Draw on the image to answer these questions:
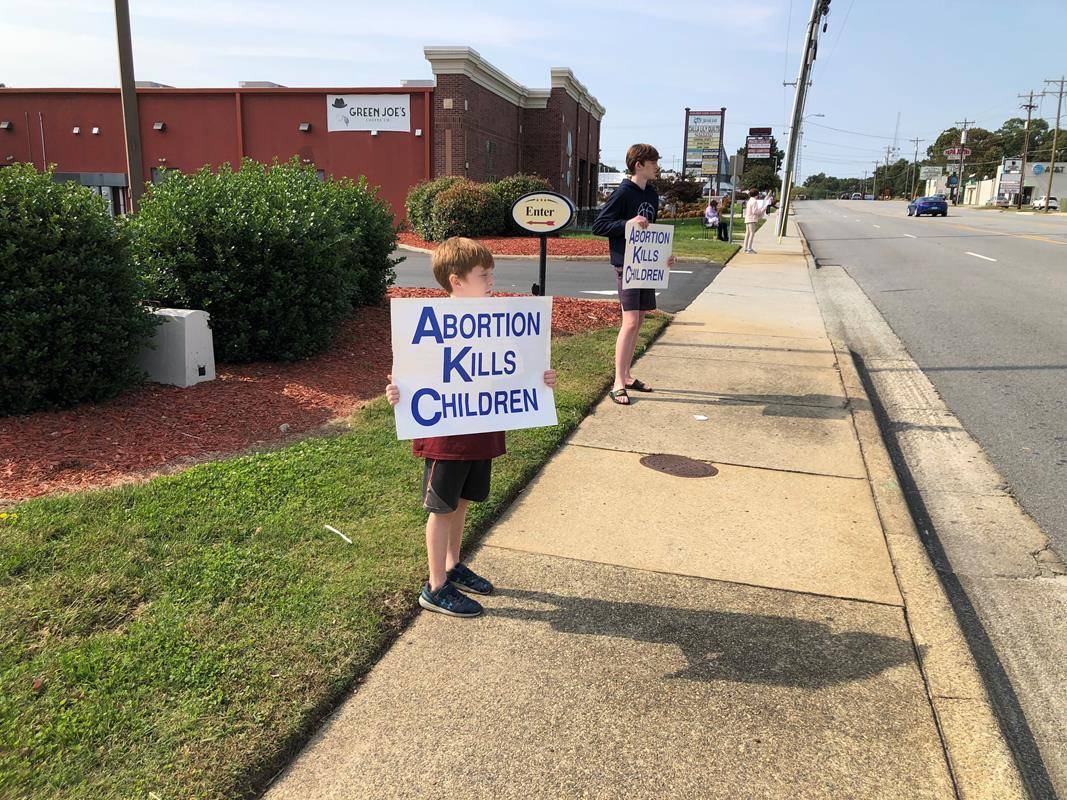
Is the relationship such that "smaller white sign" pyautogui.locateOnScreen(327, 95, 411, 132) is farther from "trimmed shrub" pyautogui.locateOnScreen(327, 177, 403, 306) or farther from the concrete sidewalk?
the concrete sidewalk

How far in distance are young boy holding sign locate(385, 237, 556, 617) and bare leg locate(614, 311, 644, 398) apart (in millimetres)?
3277

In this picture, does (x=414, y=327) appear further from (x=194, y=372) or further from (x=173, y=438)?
(x=194, y=372)

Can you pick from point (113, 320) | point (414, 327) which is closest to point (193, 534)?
point (414, 327)

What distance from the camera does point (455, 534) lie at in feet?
11.4

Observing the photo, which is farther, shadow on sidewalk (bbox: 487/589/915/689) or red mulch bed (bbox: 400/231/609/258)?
red mulch bed (bbox: 400/231/609/258)

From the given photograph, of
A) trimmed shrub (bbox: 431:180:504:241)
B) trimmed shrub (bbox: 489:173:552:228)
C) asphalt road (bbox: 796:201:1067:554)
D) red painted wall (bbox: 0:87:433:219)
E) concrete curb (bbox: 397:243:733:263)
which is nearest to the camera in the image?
asphalt road (bbox: 796:201:1067:554)

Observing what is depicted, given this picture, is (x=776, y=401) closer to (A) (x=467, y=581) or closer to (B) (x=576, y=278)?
(A) (x=467, y=581)

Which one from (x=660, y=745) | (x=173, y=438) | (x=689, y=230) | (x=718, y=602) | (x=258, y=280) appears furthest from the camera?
(x=689, y=230)

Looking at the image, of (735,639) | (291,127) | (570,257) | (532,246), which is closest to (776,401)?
(735,639)

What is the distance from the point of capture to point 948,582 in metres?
3.96

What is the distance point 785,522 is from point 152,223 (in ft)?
16.8

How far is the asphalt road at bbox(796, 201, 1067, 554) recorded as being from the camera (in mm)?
5680

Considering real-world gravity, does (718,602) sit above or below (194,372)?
below

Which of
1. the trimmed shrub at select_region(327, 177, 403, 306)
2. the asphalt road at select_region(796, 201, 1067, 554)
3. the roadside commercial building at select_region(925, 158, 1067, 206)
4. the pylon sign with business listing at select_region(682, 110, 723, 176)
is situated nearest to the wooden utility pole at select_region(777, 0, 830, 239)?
the asphalt road at select_region(796, 201, 1067, 554)
